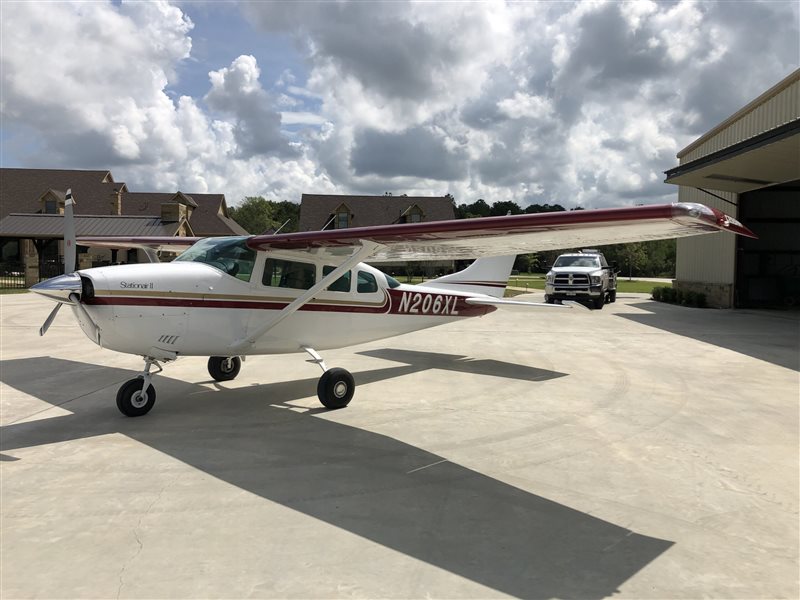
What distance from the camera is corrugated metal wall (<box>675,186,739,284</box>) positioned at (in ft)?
64.5

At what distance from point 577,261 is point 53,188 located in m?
46.7

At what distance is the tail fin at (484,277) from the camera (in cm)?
931

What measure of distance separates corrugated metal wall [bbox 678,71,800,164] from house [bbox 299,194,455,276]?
2912cm

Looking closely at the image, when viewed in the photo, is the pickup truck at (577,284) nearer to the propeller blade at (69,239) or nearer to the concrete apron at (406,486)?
Result: the concrete apron at (406,486)

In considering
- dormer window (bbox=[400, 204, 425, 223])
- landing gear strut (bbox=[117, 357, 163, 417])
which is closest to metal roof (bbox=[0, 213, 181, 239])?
dormer window (bbox=[400, 204, 425, 223])

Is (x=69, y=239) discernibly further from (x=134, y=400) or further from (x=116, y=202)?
(x=116, y=202)

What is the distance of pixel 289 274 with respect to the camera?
649cm

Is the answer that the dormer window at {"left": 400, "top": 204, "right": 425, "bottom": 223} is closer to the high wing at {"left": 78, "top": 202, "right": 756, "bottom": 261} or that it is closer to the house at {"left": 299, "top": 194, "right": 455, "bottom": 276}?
the house at {"left": 299, "top": 194, "right": 455, "bottom": 276}

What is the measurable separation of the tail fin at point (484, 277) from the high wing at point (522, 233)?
2478 millimetres

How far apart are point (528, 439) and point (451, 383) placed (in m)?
2.52

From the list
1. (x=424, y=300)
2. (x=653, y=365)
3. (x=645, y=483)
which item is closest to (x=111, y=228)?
(x=424, y=300)

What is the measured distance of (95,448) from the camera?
4.75 meters

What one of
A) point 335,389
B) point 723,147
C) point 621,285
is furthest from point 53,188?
point 621,285

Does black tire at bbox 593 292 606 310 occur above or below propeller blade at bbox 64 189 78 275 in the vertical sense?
below
